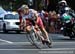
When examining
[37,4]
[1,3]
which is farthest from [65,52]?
[1,3]

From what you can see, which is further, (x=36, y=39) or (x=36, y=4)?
(x=36, y=4)

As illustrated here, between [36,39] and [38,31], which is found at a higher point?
[38,31]

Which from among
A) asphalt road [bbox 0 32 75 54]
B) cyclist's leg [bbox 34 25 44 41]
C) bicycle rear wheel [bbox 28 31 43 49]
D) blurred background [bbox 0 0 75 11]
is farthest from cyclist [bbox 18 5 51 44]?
blurred background [bbox 0 0 75 11]

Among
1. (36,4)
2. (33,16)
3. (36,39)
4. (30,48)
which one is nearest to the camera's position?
(33,16)

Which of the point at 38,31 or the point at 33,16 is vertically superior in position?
the point at 33,16

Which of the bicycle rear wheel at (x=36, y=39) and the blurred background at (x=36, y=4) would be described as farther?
the blurred background at (x=36, y=4)

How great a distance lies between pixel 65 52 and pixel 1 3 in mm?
54504

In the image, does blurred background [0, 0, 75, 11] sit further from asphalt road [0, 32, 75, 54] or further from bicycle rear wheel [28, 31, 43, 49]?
bicycle rear wheel [28, 31, 43, 49]

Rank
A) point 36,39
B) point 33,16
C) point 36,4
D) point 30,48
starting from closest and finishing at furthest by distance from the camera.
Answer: point 33,16, point 30,48, point 36,39, point 36,4

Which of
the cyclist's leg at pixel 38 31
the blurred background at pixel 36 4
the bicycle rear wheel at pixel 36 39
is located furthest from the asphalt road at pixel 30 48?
the blurred background at pixel 36 4

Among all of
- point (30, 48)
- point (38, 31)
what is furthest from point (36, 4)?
point (30, 48)

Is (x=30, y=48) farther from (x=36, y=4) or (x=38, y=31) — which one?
(x=36, y=4)

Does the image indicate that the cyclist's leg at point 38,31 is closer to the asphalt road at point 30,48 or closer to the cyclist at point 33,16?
the cyclist at point 33,16

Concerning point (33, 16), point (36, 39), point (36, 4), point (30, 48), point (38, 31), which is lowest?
point (36, 4)
